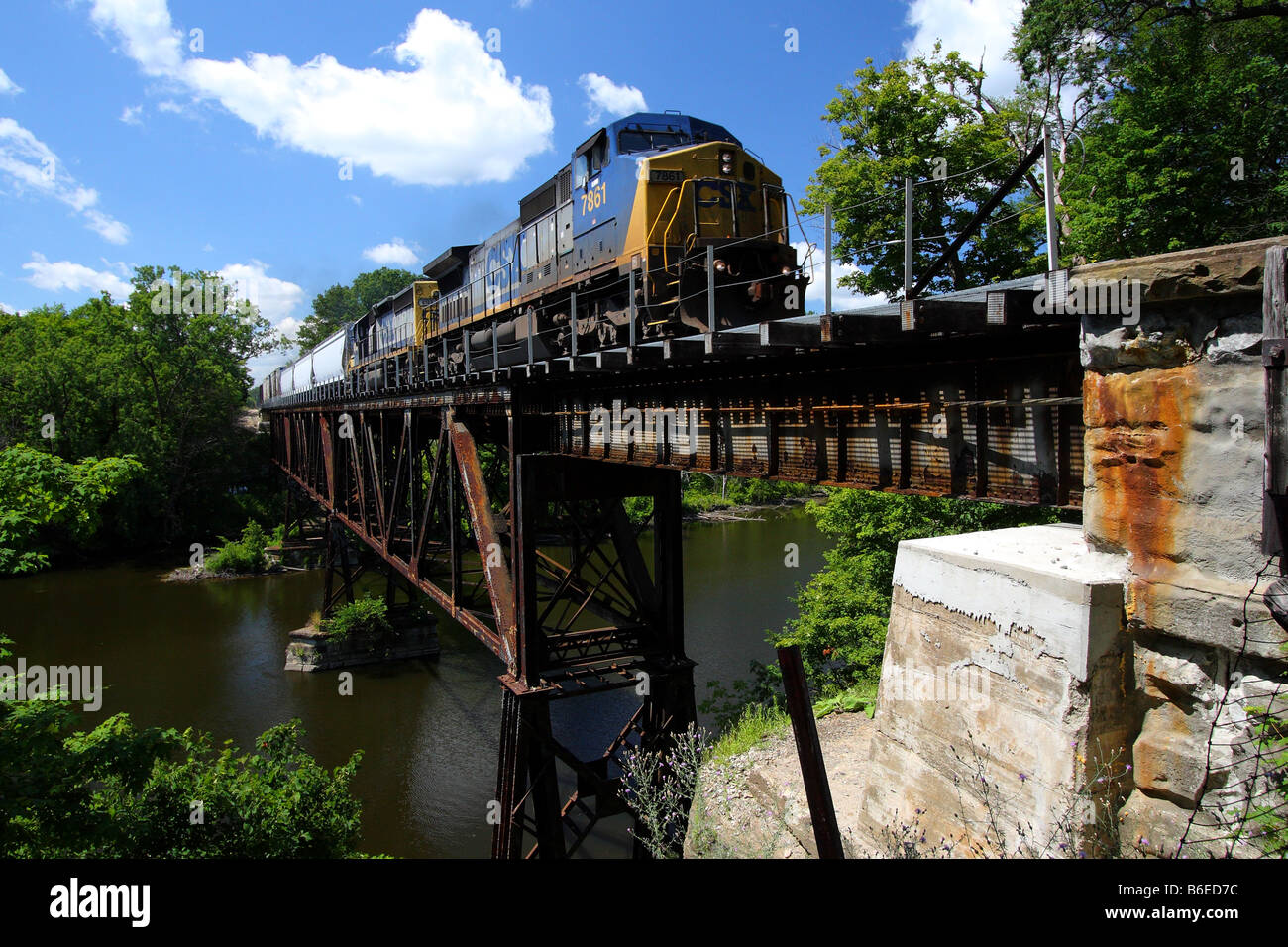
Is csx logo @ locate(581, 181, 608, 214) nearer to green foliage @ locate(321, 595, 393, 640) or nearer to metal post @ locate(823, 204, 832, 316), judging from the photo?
metal post @ locate(823, 204, 832, 316)

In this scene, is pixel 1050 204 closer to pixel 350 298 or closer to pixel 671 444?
pixel 671 444

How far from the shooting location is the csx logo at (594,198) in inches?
476

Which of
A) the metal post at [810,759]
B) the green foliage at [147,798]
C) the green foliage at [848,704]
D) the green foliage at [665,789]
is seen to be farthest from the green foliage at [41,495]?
the green foliage at [848,704]

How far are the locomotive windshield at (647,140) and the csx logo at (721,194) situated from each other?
1.27 meters

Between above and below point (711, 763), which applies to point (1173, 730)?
above

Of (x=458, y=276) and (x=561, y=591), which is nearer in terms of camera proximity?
(x=561, y=591)

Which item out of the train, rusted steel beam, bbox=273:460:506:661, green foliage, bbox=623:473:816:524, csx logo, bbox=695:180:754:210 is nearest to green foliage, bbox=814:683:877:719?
rusted steel beam, bbox=273:460:506:661

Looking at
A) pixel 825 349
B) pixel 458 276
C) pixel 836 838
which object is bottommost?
pixel 836 838

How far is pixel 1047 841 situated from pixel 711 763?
649 cm

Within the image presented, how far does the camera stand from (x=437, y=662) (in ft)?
71.2

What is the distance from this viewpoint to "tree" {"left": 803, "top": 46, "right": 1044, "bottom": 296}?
1761cm

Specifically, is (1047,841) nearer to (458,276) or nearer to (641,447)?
(641,447)

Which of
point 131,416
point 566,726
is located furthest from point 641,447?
point 131,416

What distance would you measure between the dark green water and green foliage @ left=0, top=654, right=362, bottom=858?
12.3 feet
